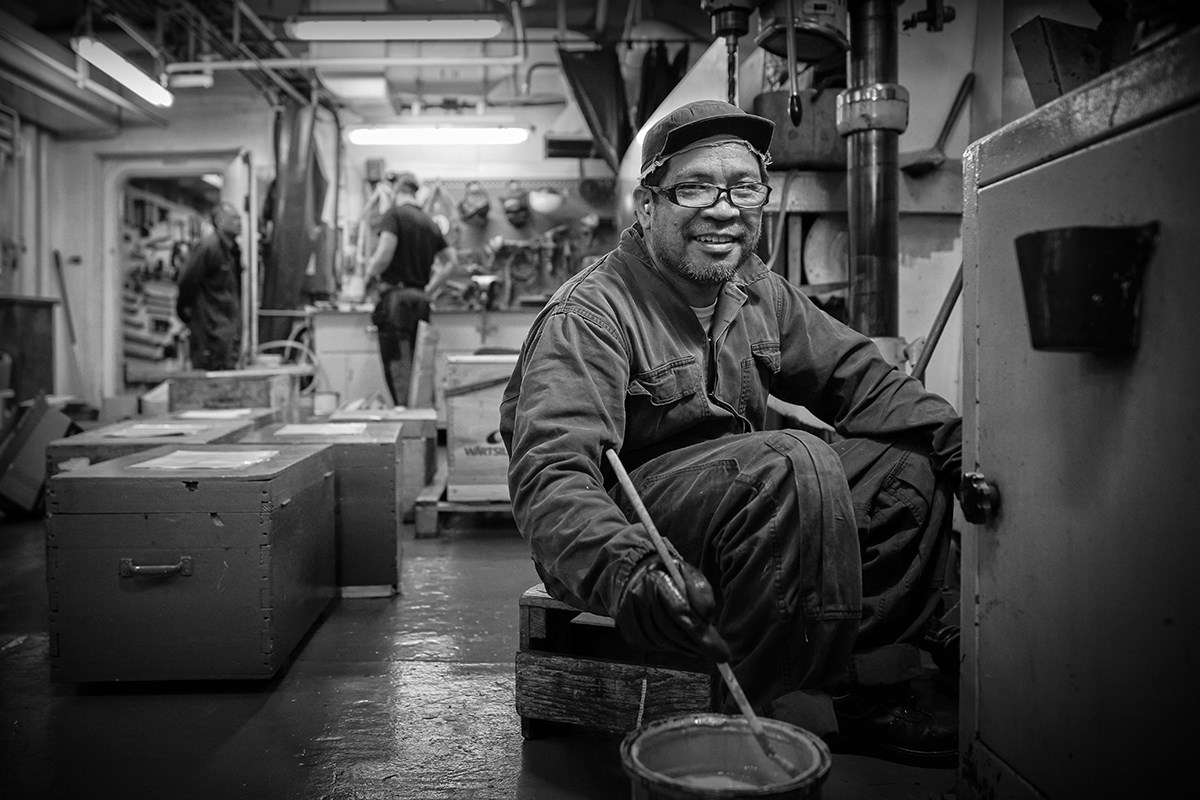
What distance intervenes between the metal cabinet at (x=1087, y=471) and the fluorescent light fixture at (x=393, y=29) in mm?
6801

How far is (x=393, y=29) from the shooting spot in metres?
7.46

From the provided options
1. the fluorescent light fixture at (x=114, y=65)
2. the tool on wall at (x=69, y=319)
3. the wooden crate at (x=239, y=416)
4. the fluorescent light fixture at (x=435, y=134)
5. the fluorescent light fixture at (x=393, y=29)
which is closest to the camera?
the wooden crate at (x=239, y=416)

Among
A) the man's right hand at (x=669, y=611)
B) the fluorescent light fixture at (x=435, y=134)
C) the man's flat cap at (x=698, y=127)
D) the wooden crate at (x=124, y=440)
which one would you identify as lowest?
the man's right hand at (x=669, y=611)

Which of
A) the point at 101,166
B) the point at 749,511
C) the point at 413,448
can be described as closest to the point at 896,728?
the point at 749,511

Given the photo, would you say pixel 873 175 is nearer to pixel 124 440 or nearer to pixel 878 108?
pixel 878 108

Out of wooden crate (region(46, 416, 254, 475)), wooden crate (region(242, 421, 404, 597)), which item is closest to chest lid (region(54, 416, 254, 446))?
wooden crate (region(46, 416, 254, 475))

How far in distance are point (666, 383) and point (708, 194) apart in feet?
1.51

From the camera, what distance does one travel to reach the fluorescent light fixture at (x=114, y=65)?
669 centimetres

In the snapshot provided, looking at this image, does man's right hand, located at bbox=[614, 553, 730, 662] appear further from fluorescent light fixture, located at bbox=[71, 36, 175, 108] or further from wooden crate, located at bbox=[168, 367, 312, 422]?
fluorescent light fixture, located at bbox=[71, 36, 175, 108]

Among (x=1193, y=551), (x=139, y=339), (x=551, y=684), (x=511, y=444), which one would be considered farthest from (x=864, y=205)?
(x=139, y=339)

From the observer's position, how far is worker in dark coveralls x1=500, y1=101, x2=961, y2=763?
168 centimetres

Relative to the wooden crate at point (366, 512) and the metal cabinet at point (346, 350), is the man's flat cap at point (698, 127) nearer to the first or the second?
the wooden crate at point (366, 512)

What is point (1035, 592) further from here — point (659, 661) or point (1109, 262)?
point (659, 661)

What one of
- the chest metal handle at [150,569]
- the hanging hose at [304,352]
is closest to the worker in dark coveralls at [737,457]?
the chest metal handle at [150,569]
